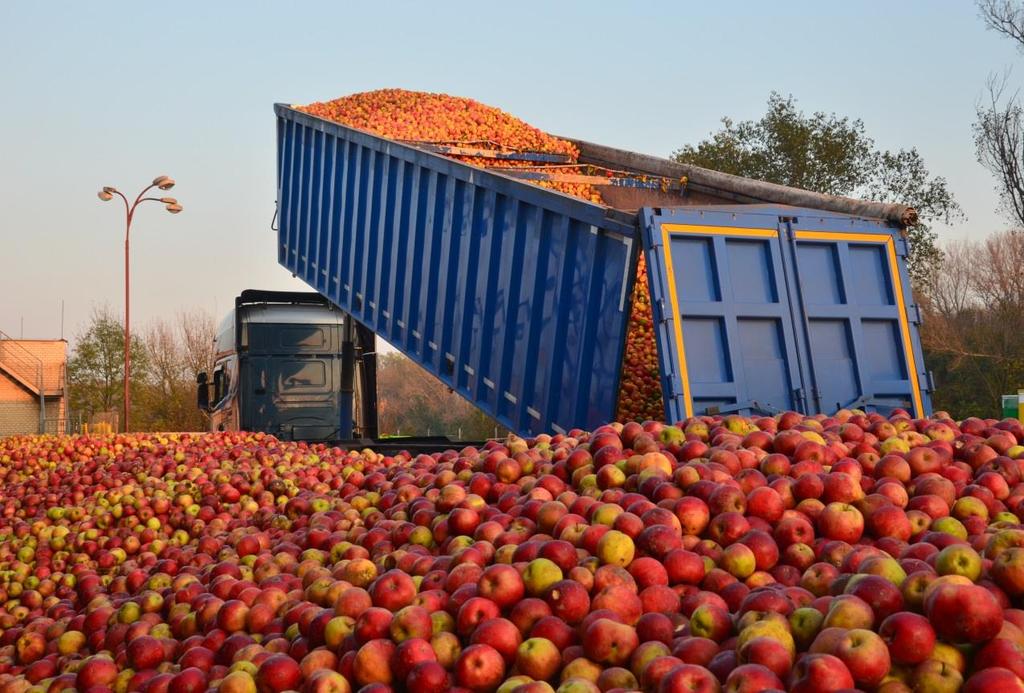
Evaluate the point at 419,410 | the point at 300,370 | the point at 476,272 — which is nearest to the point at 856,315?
the point at 476,272

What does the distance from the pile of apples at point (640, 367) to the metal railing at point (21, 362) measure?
44588 mm

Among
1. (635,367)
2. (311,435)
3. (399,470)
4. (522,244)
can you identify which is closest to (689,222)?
(635,367)

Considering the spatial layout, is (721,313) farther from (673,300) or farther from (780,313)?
(780,313)

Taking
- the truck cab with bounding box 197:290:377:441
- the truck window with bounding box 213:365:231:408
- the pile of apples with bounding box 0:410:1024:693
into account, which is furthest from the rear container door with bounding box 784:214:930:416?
the truck window with bounding box 213:365:231:408

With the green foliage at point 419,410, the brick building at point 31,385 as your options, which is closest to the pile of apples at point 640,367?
the brick building at point 31,385

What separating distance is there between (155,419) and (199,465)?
139 feet

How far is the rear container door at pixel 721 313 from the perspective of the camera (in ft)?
24.8

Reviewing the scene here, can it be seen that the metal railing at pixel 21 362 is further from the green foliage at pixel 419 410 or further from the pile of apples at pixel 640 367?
the pile of apples at pixel 640 367

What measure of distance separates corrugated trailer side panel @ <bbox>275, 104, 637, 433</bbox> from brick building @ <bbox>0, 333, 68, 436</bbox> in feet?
117

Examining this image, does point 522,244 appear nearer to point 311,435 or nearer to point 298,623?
point 298,623

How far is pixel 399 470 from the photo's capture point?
19.3ft

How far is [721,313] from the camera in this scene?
7.80 metres

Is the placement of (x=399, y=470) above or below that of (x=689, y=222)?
below

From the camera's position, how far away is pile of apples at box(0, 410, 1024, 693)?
8.35 feet
